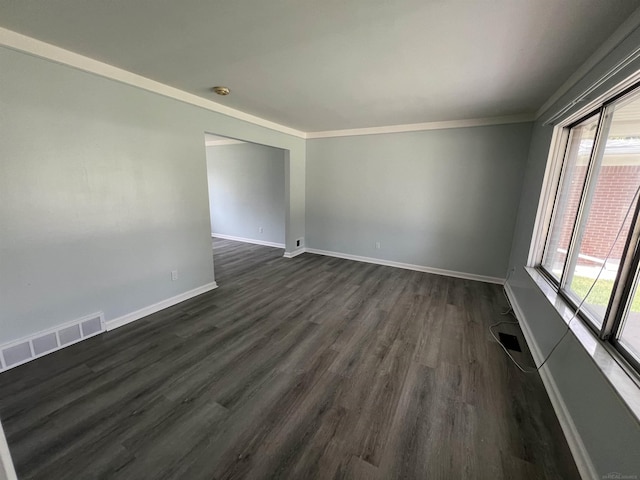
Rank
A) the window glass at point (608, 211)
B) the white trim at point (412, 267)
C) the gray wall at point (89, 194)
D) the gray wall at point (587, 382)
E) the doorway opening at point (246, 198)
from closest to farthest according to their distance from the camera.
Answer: the gray wall at point (587, 382) → the window glass at point (608, 211) → the gray wall at point (89, 194) → the white trim at point (412, 267) → the doorway opening at point (246, 198)

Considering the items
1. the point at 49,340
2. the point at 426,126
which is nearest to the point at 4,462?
the point at 49,340

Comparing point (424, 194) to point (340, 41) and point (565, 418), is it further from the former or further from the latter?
point (565, 418)

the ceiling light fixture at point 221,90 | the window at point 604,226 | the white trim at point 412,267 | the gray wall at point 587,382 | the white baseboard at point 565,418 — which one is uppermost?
the ceiling light fixture at point 221,90

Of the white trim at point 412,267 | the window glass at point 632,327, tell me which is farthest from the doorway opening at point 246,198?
the window glass at point 632,327

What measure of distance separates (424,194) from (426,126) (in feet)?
3.47

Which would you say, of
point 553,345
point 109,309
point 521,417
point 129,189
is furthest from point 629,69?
point 109,309

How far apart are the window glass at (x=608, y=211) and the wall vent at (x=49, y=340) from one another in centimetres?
397

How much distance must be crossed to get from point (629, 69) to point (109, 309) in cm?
436

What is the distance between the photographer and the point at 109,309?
2.50 m

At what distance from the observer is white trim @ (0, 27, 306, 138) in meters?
1.76

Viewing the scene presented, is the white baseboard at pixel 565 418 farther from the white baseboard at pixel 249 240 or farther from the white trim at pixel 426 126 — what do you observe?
the white baseboard at pixel 249 240

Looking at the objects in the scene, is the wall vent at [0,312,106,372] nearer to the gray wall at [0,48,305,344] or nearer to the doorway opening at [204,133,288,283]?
the gray wall at [0,48,305,344]

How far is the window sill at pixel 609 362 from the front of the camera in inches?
44.0

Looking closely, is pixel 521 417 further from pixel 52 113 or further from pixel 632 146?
pixel 52 113
